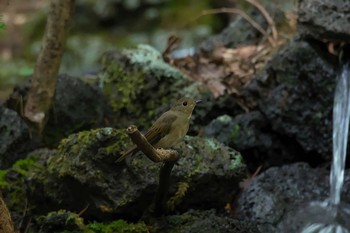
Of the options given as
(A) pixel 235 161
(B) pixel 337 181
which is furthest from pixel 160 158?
(B) pixel 337 181

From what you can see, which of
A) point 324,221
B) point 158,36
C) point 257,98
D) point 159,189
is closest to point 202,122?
point 257,98

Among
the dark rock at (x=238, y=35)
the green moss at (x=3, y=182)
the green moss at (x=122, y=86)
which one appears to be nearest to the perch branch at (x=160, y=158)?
the green moss at (x=3, y=182)

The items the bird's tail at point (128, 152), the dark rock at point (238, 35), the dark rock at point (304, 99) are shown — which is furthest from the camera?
the dark rock at point (238, 35)

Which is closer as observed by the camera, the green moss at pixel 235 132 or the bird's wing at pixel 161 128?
the bird's wing at pixel 161 128

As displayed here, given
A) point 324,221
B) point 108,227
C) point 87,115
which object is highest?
point 87,115

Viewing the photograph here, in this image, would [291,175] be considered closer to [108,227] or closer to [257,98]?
[257,98]

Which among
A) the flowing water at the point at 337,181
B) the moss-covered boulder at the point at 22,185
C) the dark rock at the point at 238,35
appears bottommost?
the flowing water at the point at 337,181

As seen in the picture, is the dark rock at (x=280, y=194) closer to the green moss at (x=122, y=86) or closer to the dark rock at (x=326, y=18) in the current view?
the dark rock at (x=326, y=18)

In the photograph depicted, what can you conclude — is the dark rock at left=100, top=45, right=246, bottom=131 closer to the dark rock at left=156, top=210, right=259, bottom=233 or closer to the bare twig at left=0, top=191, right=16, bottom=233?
the dark rock at left=156, top=210, right=259, bottom=233
